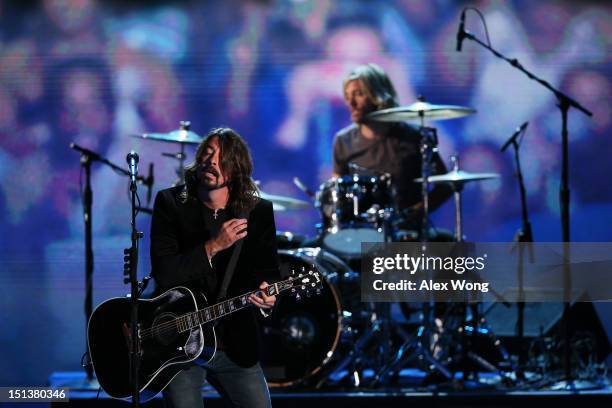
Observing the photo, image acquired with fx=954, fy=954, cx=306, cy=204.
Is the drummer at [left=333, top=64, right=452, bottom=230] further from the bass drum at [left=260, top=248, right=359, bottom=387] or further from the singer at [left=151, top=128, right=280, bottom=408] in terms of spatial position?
the singer at [left=151, top=128, right=280, bottom=408]

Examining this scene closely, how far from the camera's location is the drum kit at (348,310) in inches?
271

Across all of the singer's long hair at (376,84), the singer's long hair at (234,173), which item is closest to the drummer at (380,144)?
the singer's long hair at (376,84)

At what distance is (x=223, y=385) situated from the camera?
14.8 ft

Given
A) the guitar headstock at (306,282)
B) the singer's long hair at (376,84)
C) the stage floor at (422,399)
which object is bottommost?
the stage floor at (422,399)

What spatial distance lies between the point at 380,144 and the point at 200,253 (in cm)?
385

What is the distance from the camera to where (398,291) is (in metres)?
7.00

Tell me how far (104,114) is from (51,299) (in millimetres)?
1752

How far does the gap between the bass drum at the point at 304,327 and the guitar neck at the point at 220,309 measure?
7.22 feet

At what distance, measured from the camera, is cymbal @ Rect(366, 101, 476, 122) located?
7.12 metres

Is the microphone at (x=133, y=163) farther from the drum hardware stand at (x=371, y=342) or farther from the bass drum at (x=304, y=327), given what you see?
the drum hardware stand at (x=371, y=342)

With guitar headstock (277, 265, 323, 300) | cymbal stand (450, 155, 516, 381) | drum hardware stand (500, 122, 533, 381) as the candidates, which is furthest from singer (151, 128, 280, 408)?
drum hardware stand (500, 122, 533, 381)

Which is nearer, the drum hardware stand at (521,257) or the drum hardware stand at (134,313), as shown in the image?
the drum hardware stand at (134,313)

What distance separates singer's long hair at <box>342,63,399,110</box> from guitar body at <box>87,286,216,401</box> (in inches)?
148

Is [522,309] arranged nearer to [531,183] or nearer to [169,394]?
[531,183]
